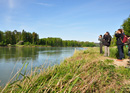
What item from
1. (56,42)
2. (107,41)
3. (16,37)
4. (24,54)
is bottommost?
(24,54)

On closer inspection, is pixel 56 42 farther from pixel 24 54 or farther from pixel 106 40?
pixel 106 40

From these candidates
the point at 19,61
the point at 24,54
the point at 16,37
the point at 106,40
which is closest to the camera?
the point at 19,61

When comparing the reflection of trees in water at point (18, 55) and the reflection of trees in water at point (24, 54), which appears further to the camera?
the reflection of trees in water at point (18, 55)

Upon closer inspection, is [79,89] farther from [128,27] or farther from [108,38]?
[128,27]

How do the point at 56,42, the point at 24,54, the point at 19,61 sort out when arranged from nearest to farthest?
the point at 19,61
the point at 24,54
the point at 56,42

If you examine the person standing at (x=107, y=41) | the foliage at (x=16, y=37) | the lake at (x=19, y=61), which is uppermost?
the foliage at (x=16, y=37)

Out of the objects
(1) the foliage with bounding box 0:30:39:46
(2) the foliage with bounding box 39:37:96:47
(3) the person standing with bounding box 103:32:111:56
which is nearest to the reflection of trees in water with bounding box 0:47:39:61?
(3) the person standing with bounding box 103:32:111:56

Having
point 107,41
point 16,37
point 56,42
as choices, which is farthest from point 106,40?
point 56,42

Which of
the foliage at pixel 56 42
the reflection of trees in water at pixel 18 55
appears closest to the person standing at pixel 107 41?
the reflection of trees in water at pixel 18 55

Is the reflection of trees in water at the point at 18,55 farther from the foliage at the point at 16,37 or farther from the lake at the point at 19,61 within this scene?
the foliage at the point at 16,37

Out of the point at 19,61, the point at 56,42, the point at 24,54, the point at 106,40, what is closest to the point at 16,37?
the point at 56,42

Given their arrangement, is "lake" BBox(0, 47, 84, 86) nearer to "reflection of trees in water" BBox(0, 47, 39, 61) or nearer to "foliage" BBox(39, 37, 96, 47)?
→ "reflection of trees in water" BBox(0, 47, 39, 61)

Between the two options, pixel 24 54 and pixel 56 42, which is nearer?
pixel 24 54

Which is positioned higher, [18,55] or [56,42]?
[56,42]
